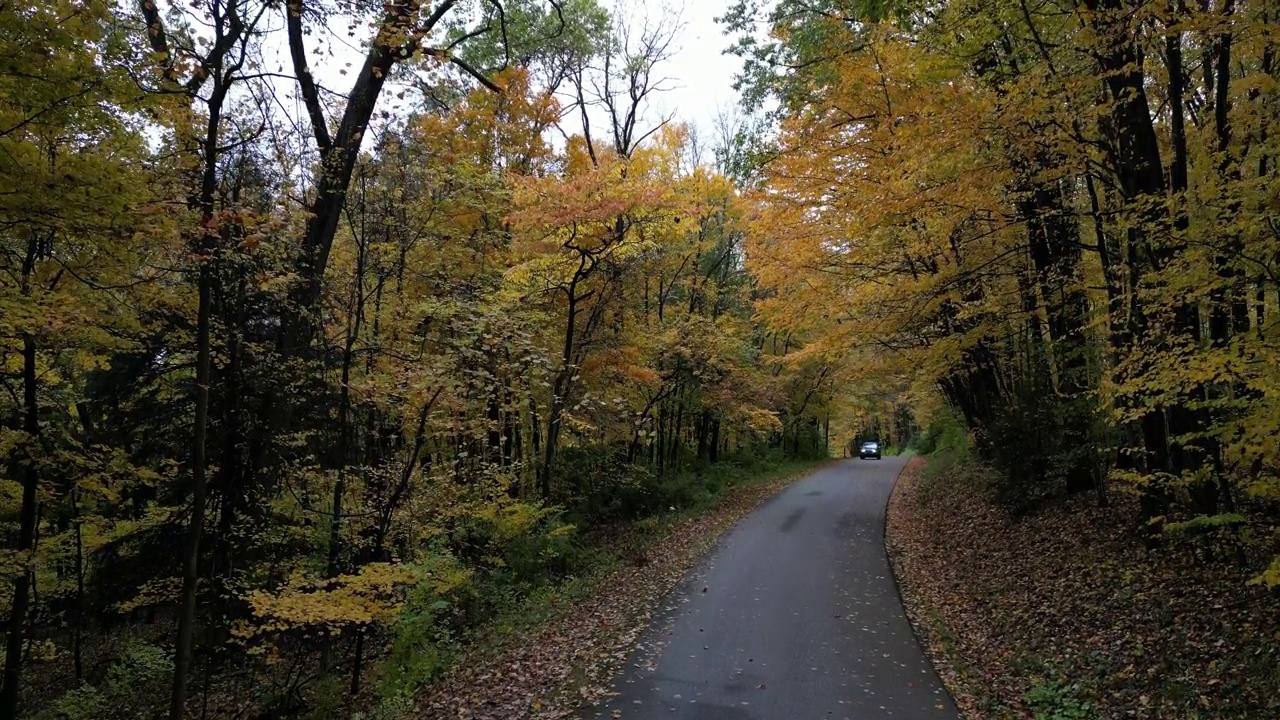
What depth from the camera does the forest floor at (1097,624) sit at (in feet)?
18.3

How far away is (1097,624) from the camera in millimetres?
7105

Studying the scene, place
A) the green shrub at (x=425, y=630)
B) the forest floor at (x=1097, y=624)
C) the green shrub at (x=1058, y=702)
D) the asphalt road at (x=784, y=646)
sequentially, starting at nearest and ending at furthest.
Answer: the forest floor at (x=1097, y=624) → the green shrub at (x=1058, y=702) → the asphalt road at (x=784, y=646) → the green shrub at (x=425, y=630)

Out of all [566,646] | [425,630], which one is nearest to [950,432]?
[566,646]

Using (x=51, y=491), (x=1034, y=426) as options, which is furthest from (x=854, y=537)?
(x=51, y=491)

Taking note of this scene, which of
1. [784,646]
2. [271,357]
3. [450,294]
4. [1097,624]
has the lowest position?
[784,646]

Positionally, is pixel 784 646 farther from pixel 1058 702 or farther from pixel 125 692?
pixel 125 692

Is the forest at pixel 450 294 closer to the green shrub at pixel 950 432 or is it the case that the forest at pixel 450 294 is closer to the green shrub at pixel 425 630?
the green shrub at pixel 425 630

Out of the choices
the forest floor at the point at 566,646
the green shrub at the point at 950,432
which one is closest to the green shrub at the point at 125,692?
the forest floor at the point at 566,646

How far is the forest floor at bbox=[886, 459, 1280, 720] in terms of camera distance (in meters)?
5.59

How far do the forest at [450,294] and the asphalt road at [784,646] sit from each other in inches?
114

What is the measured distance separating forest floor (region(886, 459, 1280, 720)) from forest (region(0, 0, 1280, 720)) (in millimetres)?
465

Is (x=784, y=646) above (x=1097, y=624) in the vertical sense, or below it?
below

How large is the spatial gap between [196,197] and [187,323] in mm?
3421

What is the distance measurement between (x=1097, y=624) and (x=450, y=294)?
11.2 metres
